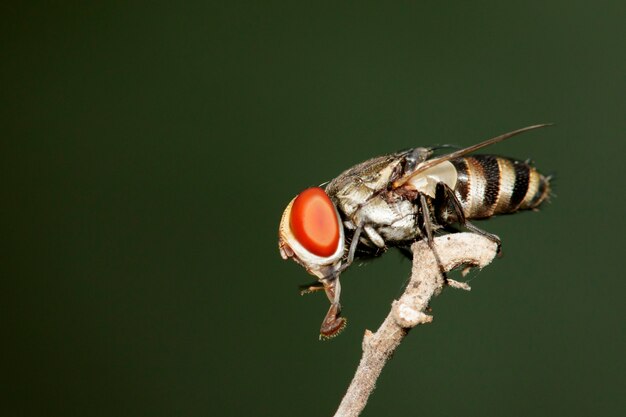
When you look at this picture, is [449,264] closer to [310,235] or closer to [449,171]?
[310,235]

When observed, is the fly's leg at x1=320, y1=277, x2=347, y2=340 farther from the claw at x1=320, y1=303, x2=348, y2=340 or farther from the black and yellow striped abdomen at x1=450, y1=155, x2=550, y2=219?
the black and yellow striped abdomen at x1=450, y1=155, x2=550, y2=219

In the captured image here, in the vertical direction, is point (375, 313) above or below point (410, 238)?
below

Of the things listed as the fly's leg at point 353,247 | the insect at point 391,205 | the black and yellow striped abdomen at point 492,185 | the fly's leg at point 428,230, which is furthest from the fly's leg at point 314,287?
the black and yellow striped abdomen at point 492,185

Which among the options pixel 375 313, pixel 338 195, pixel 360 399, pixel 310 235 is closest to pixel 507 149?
pixel 375 313

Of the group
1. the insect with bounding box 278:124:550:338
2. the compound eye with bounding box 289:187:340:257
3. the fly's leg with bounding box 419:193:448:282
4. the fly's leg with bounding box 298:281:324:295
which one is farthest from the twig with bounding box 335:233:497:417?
the fly's leg with bounding box 298:281:324:295

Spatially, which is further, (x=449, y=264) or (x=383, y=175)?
(x=383, y=175)

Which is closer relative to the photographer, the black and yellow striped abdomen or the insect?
the insect
